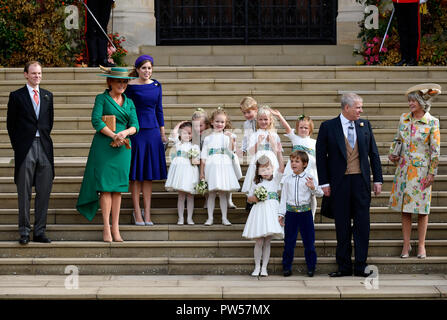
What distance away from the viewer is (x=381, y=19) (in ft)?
50.9

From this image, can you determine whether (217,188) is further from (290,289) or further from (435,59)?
(435,59)

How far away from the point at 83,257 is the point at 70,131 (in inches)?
116

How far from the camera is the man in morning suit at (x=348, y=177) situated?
27.6 ft

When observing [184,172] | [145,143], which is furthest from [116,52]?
[184,172]

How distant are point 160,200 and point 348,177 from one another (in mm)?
2421

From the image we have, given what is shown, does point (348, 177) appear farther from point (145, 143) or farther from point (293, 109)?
point (293, 109)

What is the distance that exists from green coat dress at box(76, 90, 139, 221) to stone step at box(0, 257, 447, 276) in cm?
63

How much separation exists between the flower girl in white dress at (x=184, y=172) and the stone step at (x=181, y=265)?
0.74 meters

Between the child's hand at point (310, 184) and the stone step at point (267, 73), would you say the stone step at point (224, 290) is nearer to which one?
the child's hand at point (310, 184)

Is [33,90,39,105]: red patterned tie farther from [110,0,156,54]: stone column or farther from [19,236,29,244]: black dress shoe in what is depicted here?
[110,0,156,54]: stone column

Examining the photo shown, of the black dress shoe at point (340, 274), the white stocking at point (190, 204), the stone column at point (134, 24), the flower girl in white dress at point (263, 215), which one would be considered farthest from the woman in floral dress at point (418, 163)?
the stone column at point (134, 24)

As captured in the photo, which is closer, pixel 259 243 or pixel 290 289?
pixel 290 289

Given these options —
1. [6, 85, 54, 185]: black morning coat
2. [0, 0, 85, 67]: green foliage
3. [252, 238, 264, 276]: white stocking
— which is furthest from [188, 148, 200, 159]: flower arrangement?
[0, 0, 85, 67]: green foliage

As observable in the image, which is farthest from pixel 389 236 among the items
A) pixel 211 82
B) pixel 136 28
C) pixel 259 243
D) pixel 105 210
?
pixel 136 28
